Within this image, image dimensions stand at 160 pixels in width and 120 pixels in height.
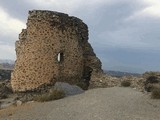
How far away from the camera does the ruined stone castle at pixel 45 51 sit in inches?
990

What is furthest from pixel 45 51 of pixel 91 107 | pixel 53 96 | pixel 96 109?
pixel 96 109

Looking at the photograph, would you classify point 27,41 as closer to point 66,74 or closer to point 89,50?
point 66,74

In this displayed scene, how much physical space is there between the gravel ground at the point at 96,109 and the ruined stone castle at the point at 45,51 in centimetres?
430

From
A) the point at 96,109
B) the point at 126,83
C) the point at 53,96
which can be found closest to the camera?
the point at 96,109

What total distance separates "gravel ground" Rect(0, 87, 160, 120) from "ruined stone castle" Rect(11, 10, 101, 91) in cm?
430

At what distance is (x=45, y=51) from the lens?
82.7 ft

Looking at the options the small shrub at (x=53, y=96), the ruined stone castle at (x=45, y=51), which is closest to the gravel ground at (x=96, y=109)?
the small shrub at (x=53, y=96)

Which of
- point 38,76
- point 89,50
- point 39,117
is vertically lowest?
point 39,117

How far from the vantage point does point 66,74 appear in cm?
2594

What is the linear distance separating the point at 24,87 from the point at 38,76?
122 cm

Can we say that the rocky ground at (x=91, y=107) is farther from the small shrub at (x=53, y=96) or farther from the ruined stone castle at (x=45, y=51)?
the ruined stone castle at (x=45, y=51)

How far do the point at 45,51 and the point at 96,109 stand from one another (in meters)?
8.81

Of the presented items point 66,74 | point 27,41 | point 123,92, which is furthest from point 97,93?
point 27,41

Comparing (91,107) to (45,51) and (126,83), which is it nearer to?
(45,51)
